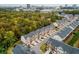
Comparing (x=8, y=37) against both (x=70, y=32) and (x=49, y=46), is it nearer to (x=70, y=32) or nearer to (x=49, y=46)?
(x=49, y=46)

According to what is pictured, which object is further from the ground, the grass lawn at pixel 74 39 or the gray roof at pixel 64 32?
the gray roof at pixel 64 32

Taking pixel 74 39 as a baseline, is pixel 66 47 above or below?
below

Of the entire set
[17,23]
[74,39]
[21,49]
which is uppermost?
[17,23]

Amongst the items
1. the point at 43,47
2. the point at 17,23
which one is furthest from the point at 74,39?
the point at 17,23

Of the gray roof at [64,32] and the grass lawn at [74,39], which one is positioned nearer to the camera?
the grass lawn at [74,39]

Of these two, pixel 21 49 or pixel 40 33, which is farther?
pixel 40 33

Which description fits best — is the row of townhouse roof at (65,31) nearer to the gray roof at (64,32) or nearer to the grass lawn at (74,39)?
the gray roof at (64,32)

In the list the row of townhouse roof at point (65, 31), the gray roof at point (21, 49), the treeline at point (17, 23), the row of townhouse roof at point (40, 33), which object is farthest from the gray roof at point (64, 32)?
the gray roof at point (21, 49)

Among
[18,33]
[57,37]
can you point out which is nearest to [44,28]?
[57,37]

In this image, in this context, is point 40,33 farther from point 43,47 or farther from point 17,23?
point 17,23
